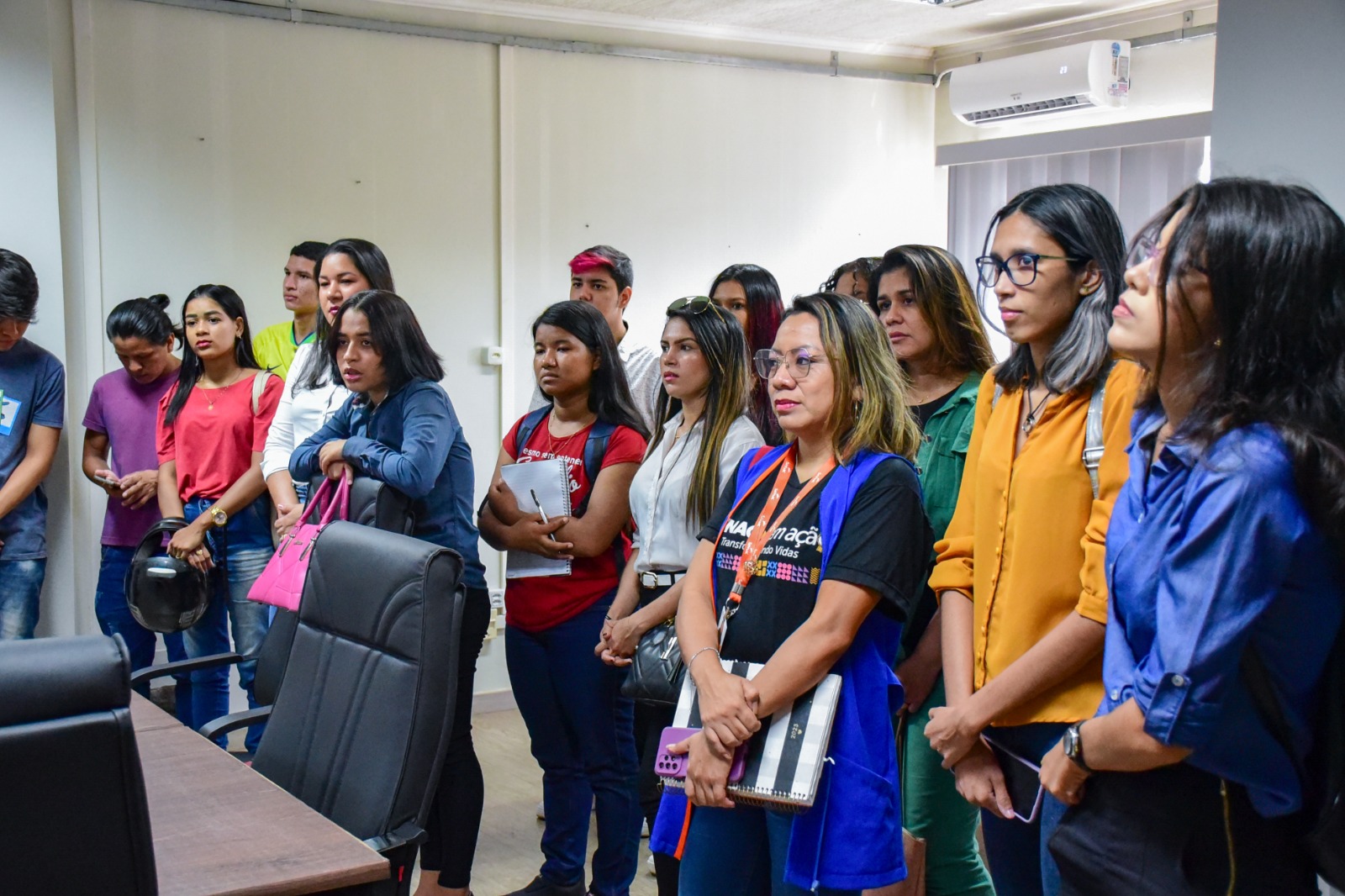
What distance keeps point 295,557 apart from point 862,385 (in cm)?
130

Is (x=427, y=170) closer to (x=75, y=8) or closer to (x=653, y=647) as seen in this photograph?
(x=75, y=8)

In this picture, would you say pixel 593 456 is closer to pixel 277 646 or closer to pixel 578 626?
pixel 578 626

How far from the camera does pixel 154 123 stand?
411 cm

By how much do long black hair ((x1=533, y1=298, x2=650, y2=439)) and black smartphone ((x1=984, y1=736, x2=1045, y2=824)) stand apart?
1388 mm

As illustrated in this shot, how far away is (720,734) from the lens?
183cm

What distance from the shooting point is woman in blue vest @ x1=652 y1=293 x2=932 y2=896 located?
5.94 feet

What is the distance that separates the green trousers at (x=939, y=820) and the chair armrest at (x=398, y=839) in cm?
84

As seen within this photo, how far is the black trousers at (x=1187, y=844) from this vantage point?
50.6 inches

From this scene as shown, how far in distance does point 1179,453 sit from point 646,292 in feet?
12.9

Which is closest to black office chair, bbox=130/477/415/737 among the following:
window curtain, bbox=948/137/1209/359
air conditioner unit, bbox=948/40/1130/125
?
window curtain, bbox=948/137/1209/359

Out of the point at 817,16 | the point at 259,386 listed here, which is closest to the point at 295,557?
the point at 259,386

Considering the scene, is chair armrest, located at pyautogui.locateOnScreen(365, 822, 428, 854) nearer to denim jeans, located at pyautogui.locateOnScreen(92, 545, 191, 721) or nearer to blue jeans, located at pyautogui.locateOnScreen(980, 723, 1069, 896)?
A: blue jeans, located at pyautogui.locateOnScreen(980, 723, 1069, 896)

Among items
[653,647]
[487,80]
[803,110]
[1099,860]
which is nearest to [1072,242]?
[1099,860]

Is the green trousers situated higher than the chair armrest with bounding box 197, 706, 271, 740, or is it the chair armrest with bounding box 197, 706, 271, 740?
the chair armrest with bounding box 197, 706, 271, 740
